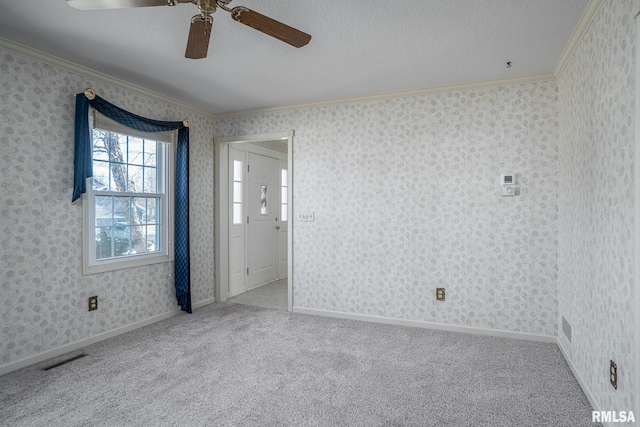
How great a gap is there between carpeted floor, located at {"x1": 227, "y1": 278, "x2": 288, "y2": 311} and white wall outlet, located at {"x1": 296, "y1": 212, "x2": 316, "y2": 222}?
1.11 m

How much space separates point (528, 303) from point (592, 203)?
144cm

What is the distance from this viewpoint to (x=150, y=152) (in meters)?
3.76

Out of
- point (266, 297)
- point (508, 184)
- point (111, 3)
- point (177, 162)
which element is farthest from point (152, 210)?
point (508, 184)

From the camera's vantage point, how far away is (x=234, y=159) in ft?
16.1

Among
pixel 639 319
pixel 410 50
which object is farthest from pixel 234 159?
pixel 639 319

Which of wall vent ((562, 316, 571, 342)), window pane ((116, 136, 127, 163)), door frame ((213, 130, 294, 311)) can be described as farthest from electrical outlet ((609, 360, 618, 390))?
window pane ((116, 136, 127, 163))

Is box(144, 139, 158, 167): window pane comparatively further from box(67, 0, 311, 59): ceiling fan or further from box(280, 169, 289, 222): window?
box(280, 169, 289, 222): window

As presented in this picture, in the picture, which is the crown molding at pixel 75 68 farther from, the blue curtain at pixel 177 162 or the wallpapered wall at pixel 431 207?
the wallpapered wall at pixel 431 207

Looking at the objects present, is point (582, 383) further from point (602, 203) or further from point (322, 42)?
point (322, 42)

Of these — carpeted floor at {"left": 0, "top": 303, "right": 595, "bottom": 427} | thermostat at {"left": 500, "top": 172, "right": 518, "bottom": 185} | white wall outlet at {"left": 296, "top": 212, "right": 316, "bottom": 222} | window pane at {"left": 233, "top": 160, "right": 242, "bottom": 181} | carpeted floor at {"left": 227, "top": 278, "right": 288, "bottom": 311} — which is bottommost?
carpeted floor at {"left": 0, "top": 303, "right": 595, "bottom": 427}

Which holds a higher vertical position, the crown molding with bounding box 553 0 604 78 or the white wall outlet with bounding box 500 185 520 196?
the crown molding with bounding box 553 0 604 78

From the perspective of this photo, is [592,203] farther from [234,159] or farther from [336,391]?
[234,159]

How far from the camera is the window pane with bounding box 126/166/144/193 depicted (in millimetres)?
3518

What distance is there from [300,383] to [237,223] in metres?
2.97
